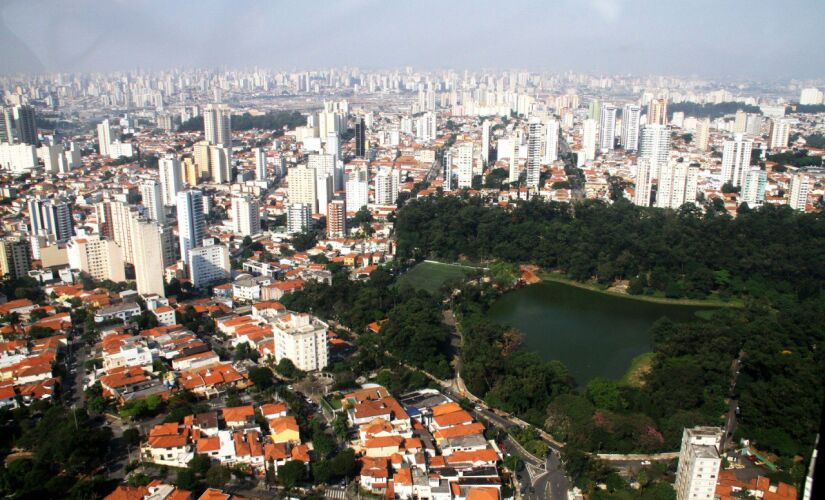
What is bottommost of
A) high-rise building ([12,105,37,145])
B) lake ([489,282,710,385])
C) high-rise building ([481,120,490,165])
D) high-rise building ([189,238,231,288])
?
lake ([489,282,710,385])

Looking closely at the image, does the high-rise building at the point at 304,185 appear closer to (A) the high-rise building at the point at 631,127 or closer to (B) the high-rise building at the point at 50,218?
(B) the high-rise building at the point at 50,218

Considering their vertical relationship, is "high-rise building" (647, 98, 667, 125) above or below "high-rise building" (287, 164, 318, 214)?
above

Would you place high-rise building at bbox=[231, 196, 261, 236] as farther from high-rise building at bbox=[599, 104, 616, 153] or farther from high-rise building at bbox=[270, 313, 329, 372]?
high-rise building at bbox=[599, 104, 616, 153]

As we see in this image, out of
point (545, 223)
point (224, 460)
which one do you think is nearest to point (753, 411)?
point (224, 460)

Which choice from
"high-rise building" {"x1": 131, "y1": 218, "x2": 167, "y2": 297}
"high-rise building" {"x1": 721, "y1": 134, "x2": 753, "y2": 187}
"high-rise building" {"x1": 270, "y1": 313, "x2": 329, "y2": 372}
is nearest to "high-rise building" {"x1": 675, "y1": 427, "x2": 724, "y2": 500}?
"high-rise building" {"x1": 270, "y1": 313, "x2": 329, "y2": 372}

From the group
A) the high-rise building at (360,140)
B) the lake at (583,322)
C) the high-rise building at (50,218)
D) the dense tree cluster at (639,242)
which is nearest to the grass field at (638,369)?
the lake at (583,322)

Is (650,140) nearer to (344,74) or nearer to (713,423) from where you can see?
(713,423)
